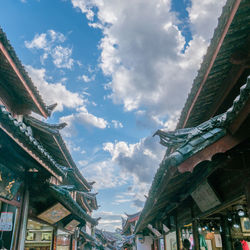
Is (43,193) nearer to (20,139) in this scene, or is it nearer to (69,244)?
(20,139)

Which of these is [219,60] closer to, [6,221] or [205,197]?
[205,197]

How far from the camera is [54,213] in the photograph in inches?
380

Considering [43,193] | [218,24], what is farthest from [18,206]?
[218,24]

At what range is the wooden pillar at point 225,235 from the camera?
831 cm

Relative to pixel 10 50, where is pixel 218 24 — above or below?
below

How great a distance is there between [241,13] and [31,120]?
360 inches

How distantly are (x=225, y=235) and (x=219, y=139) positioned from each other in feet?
21.6

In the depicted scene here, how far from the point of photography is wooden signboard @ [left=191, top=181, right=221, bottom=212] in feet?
17.8

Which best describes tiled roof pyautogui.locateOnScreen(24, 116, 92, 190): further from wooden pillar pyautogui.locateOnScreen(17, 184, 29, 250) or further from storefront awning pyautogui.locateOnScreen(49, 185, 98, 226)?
wooden pillar pyautogui.locateOnScreen(17, 184, 29, 250)

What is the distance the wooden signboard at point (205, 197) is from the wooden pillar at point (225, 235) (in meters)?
3.09

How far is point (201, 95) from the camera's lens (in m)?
6.25

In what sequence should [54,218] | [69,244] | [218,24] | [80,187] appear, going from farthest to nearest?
[80,187] → [69,244] → [54,218] → [218,24]

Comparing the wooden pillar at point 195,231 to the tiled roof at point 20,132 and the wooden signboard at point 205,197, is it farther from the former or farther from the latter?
the tiled roof at point 20,132

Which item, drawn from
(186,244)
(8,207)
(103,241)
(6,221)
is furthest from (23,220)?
(103,241)
